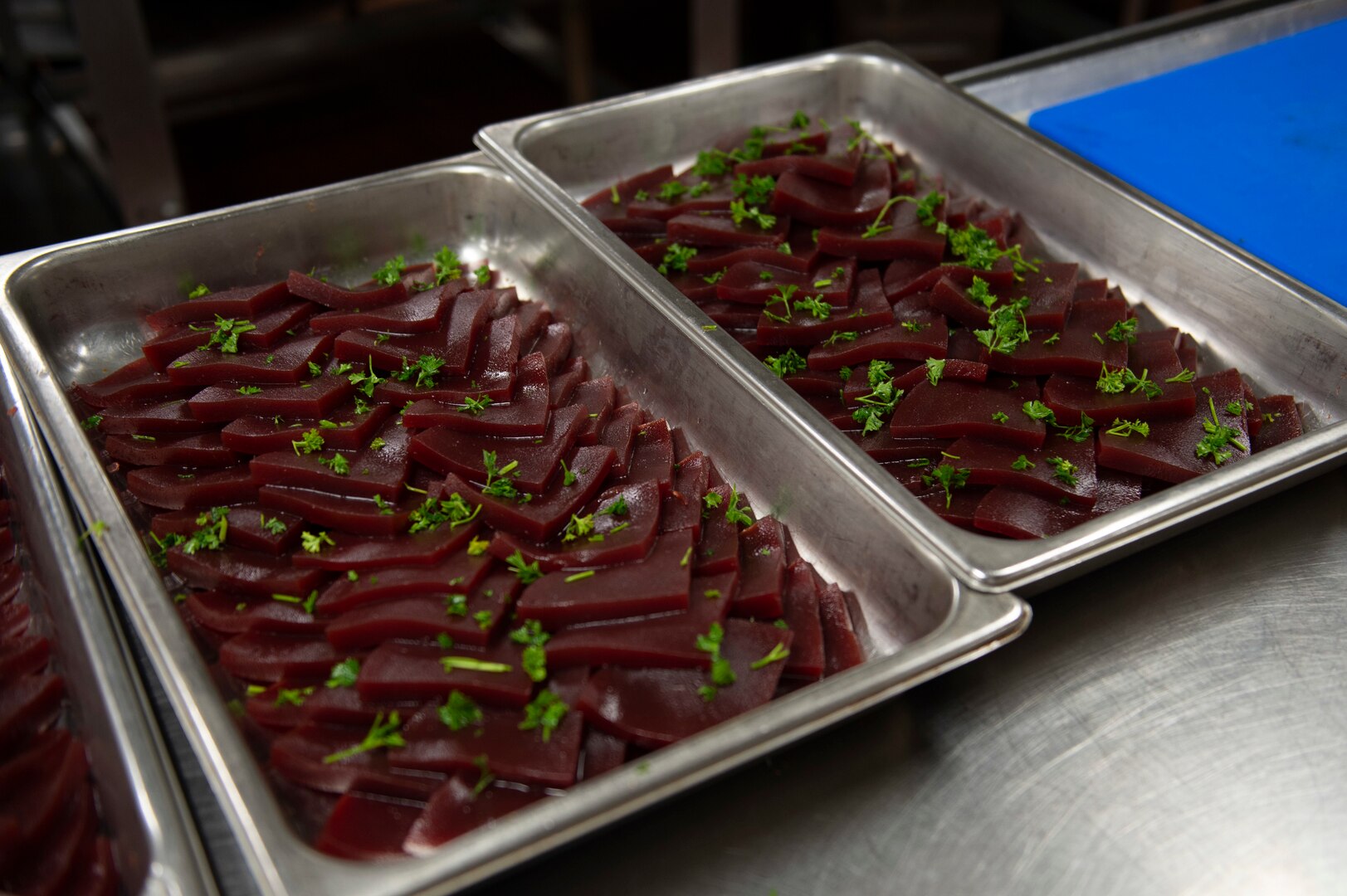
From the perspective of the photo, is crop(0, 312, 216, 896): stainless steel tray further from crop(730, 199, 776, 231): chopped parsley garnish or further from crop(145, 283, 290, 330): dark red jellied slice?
crop(730, 199, 776, 231): chopped parsley garnish

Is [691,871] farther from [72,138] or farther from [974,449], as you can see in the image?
[72,138]

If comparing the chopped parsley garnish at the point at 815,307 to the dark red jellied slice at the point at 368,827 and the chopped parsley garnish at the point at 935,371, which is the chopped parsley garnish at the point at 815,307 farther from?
the dark red jellied slice at the point at 368,827

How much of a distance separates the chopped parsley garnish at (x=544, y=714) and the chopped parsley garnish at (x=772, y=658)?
13.1 inches

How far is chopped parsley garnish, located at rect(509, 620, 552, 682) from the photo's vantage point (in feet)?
6.21

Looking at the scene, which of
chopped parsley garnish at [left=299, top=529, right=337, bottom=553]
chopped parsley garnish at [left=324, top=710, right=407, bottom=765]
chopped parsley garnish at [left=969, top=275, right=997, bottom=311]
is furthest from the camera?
chopped parsley garnish at [left=969, top=275, right=997, bottom=311]

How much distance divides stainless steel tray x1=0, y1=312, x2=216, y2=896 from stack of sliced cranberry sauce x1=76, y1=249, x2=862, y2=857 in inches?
8.9

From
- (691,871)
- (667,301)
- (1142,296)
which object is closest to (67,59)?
(667,301)

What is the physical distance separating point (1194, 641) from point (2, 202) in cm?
611

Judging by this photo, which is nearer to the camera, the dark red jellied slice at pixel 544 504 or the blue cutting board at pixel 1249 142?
the dark red jellied slice at pixel 544 504

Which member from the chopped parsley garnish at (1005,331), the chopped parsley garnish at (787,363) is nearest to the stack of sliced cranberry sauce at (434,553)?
the chopped parsley garnish at (787,363)

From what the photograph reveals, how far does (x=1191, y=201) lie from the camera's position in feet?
10.5

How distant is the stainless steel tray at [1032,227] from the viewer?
2.08 meters

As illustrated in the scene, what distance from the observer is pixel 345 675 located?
6.36ft

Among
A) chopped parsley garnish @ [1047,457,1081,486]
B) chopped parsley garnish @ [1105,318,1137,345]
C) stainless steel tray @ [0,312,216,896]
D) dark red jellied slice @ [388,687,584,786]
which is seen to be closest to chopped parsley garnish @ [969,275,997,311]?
chopped parsley garnish @ [1105,318,1137,345]
